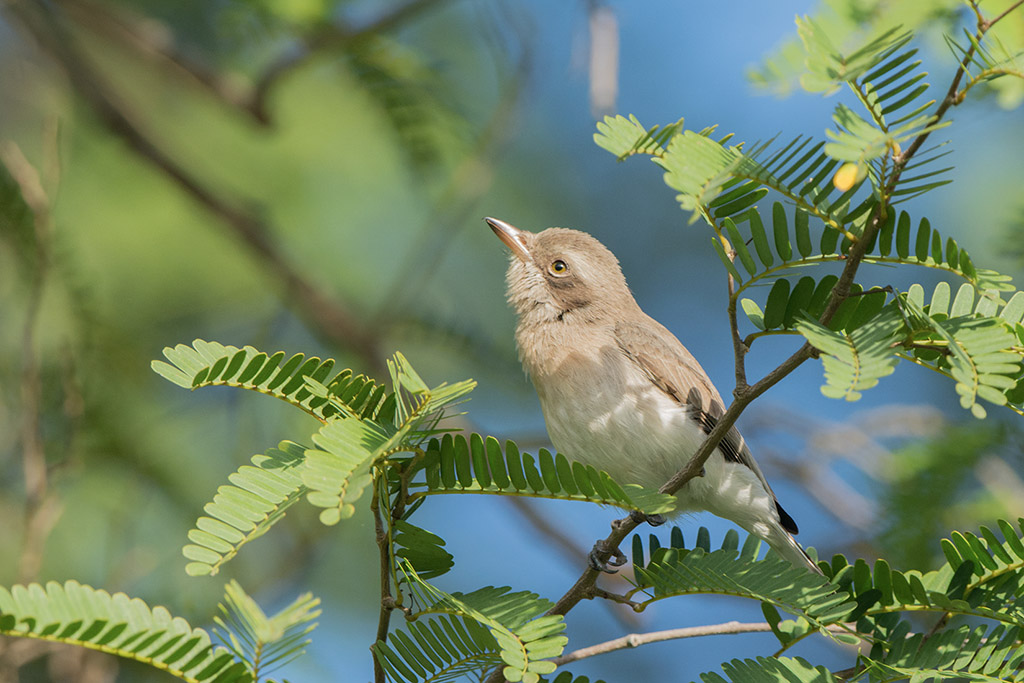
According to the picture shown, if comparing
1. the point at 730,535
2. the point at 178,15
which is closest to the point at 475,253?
the point at 178,15

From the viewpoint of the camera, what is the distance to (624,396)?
Result: 4.25 metres

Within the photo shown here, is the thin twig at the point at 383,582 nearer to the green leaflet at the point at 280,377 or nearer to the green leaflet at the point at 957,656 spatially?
the green leaflet at the point at 280,377

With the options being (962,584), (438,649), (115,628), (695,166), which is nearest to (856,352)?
(695,166)

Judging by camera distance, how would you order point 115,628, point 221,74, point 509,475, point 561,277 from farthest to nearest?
point 221,74 → point 561,277 → point 509,475 → point 115,628

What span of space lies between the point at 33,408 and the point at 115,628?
2.58 m

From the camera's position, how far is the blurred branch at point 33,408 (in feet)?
13.0

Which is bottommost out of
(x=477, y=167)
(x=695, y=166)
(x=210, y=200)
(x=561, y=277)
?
(x=695, y=166)

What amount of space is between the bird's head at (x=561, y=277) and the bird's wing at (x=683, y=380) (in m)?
0.32

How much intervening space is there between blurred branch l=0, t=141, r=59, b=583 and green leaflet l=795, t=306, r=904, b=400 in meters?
3.35

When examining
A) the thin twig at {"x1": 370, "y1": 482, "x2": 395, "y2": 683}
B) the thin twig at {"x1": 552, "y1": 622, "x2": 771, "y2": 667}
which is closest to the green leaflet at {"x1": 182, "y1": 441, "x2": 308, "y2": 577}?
the thin twig at {"x1": 370, "y1": 482, "x2": 395, "y2": 683}

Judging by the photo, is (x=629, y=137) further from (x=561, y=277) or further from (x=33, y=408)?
(x=33, y=408)

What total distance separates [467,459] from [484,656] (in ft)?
1.71

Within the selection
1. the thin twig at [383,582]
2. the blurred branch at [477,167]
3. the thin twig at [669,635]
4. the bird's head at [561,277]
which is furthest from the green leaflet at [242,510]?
the blurred branch at [477,167]

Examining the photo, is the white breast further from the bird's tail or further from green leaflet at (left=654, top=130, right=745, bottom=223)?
green leaflet at (left=654, top=130, right=745, bottom=223)
